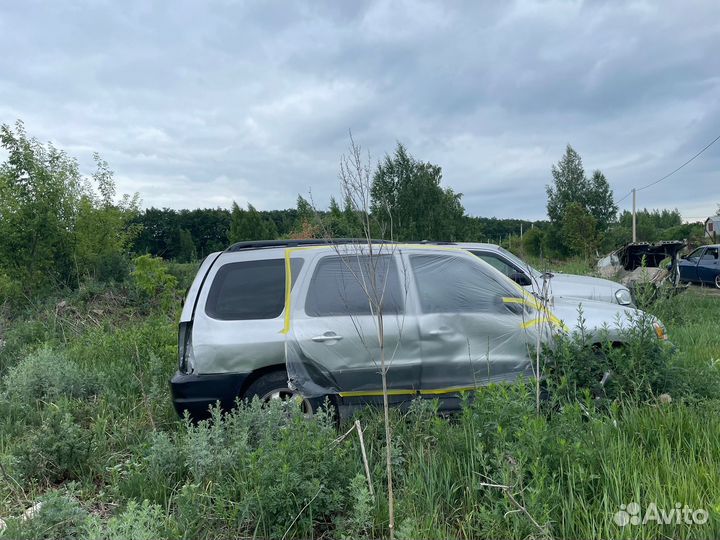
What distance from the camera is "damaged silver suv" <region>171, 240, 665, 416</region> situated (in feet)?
13.0

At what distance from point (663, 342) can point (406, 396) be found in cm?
204

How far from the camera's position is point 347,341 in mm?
4004

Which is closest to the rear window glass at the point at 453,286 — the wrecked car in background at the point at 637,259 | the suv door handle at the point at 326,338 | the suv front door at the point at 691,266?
the suv door handle at the point at 326,338

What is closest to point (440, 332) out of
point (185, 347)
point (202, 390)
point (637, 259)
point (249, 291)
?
point (249, 291)

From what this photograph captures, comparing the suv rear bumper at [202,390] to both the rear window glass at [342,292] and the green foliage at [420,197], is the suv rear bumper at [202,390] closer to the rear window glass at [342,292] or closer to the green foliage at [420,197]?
the rear window glass at [342,292]

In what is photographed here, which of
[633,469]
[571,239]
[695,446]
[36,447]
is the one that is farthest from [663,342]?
[571,239]

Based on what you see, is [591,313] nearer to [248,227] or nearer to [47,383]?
[47,383]

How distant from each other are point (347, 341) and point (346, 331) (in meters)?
0.09

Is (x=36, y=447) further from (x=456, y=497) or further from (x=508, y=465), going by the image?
(x=508, y=465)

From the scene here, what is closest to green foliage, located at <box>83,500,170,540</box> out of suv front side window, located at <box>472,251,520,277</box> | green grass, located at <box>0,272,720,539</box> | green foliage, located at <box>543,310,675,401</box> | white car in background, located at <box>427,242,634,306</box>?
green grass, located at <box>0,272,720,539</box>

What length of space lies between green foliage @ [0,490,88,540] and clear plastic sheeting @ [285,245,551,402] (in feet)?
5.67

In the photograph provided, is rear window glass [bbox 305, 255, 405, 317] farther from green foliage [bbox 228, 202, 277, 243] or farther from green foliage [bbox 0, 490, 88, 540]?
green foliage [bbox 228, 202, 277, 243]

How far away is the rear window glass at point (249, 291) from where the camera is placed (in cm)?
416

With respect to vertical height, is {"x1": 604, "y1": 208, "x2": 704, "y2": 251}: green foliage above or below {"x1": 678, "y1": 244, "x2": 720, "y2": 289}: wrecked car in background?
above
